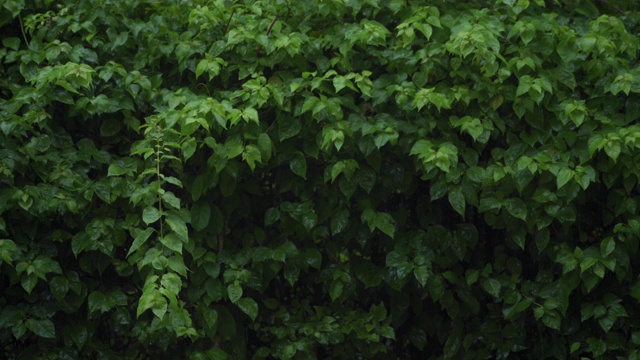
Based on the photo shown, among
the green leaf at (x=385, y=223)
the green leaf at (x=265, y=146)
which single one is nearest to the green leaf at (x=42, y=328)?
the green leaf at (x=265, y=146)

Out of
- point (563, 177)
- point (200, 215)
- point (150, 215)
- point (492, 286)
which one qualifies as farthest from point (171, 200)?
point (563, 177)

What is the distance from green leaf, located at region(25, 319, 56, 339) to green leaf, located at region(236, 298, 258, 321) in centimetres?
81

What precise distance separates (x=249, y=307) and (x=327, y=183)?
2.13ft

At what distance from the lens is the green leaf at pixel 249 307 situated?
3984 millimetres

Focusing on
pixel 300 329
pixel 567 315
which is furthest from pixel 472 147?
pixel 300 329

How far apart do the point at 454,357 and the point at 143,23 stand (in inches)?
83.6

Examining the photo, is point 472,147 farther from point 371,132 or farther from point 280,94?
point 280,94

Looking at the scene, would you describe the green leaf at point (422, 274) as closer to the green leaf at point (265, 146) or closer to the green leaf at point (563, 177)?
the green leaf at point (563, 177)

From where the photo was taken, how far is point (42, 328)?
13.0ft

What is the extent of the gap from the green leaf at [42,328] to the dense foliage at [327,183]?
0.01m

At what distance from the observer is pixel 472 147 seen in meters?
4.17

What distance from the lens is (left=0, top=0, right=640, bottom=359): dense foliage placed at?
153 inches

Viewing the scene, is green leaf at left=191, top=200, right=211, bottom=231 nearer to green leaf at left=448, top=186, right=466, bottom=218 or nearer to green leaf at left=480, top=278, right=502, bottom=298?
green leaf at left=448, top=186, right=466, bottom=218

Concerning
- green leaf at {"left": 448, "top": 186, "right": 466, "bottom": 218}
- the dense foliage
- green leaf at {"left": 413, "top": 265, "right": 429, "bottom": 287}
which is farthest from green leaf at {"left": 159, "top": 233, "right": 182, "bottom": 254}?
green leaf at {"left": 448, "top": 186, "right": 466, "bottom": 218}
